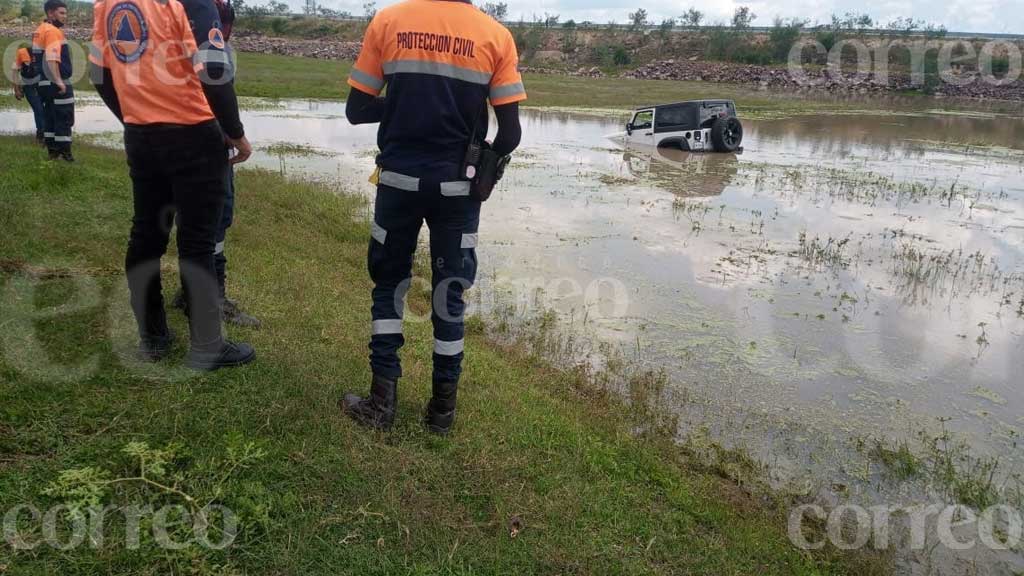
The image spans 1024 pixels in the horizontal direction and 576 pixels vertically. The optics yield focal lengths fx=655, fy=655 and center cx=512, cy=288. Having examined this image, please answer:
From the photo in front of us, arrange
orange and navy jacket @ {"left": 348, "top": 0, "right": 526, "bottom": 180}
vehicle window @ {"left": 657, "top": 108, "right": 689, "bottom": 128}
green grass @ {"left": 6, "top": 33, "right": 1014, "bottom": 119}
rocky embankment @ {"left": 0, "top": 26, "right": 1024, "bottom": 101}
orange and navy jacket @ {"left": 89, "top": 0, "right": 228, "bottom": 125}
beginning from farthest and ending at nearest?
1. rocky embankment @ {"left": 0, "top": 26, "right": 1024, "bottom": 101}
2. green grass @ {"left": 6, "top": 33, "right": 1014, "bottom": 119}
3. vehicle window @ {"left": 657, "top": 108, "right": 689, "bottom": 128}
4. orange and navy jacket @ {"left": 89, "top": 0, "right": 228, "bottom": 125}
5. orange and navy jacket @ {"left": 348, "top": 0, "right": 526, "bottom": 180}

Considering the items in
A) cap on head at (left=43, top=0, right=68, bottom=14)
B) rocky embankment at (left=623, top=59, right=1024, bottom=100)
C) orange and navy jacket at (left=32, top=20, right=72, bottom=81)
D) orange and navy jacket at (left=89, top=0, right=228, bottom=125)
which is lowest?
orange and navy jacket at (left=89, top=0, right=228, bottom=125)

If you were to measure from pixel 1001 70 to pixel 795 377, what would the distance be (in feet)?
214

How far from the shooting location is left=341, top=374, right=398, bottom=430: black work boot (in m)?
3.22

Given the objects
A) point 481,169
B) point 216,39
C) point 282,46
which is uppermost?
point 282,46

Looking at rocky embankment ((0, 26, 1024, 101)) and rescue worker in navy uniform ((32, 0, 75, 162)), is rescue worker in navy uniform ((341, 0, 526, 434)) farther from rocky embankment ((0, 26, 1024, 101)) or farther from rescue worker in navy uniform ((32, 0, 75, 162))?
rocky embankment ((0, 26, 1024, 101))

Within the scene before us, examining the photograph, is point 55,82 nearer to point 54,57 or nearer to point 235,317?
point 54,57

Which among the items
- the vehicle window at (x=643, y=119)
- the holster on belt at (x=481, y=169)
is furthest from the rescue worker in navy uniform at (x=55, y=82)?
the vehicle window at (x=643, y=119)

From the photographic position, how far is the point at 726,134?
57.2 feet

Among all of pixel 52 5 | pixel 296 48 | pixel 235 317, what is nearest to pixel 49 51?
pixel 52 5

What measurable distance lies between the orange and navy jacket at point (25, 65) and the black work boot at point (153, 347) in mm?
8059

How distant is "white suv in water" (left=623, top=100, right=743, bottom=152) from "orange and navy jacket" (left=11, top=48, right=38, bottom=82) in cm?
1372

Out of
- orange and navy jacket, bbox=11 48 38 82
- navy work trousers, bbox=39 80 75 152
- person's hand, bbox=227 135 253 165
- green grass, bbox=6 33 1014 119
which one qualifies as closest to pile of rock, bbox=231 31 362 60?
green grass, bbox=6 33 1014 119

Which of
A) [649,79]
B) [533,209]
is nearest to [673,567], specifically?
[533,209]

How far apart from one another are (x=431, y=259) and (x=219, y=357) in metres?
1.30
